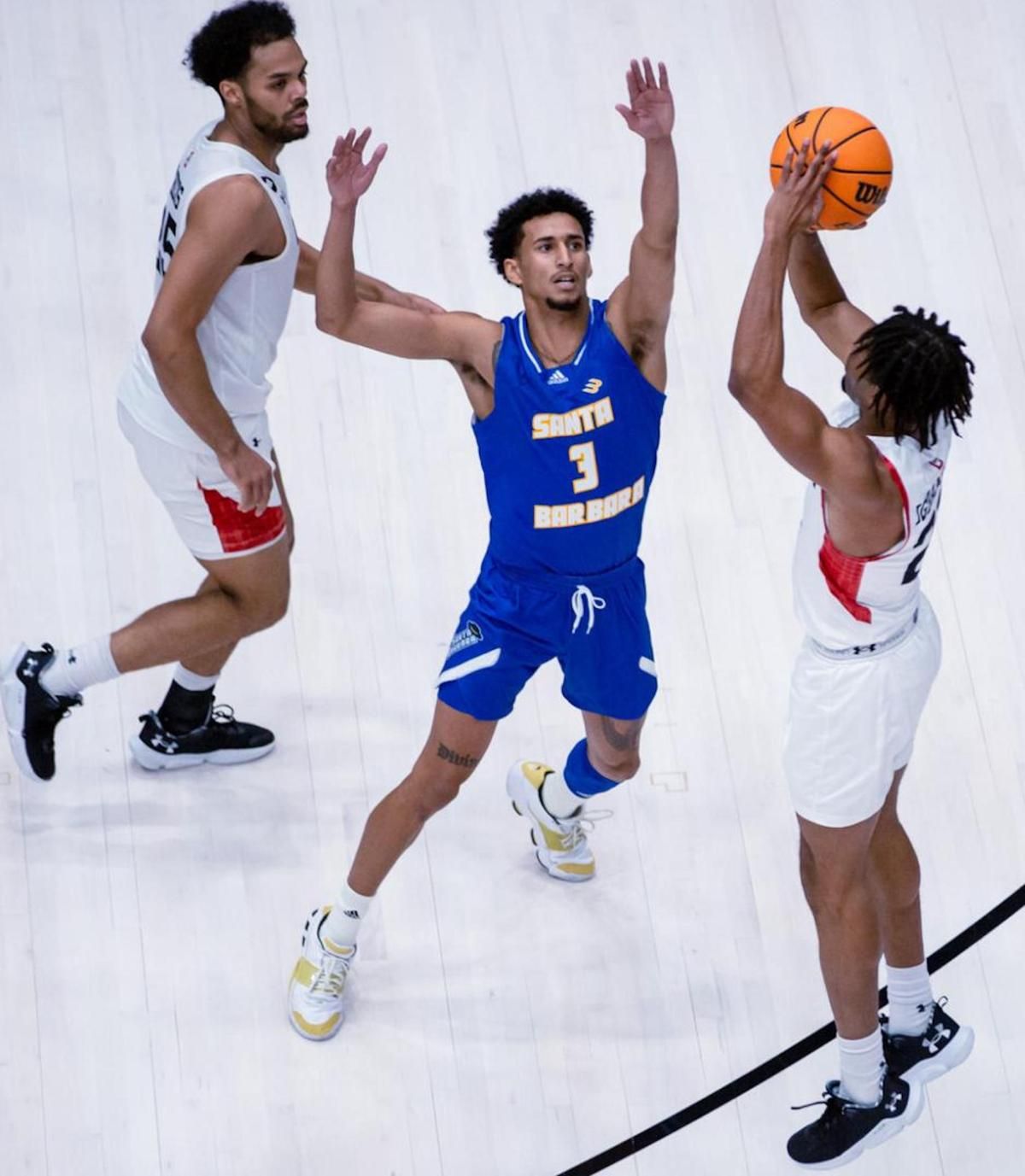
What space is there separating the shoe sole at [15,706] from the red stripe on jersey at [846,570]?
218cm

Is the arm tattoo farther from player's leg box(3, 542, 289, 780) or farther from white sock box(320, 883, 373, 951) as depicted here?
player's leg box(3, 542, 289, 780)

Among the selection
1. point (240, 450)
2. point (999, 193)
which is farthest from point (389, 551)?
point (999, 193)

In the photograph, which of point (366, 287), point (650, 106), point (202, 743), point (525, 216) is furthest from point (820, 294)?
point (202, 743)

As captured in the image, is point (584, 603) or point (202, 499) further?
point (202, 499)

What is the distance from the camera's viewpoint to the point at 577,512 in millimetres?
4184

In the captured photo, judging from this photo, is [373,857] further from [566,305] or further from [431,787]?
[566,305]

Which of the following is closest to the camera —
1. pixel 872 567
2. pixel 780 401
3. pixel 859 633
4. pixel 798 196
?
pixel 780 401

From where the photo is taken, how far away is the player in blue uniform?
4098 millimetres

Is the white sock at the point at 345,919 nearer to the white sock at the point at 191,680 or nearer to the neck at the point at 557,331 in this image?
the white sock at the point at 191,680

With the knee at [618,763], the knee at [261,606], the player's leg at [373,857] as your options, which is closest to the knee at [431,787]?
the player's leg at [373,857]

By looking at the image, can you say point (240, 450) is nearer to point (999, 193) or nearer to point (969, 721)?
point (969, 721)

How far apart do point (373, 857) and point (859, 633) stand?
1341mm

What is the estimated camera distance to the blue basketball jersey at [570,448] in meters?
4.12

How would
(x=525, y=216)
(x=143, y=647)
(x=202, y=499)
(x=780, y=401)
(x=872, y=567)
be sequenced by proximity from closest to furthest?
(x=780, y=401)
(x=872, y=567)
(x=525, y=216)
(x=202, y=499)
(x=143, y=647)
